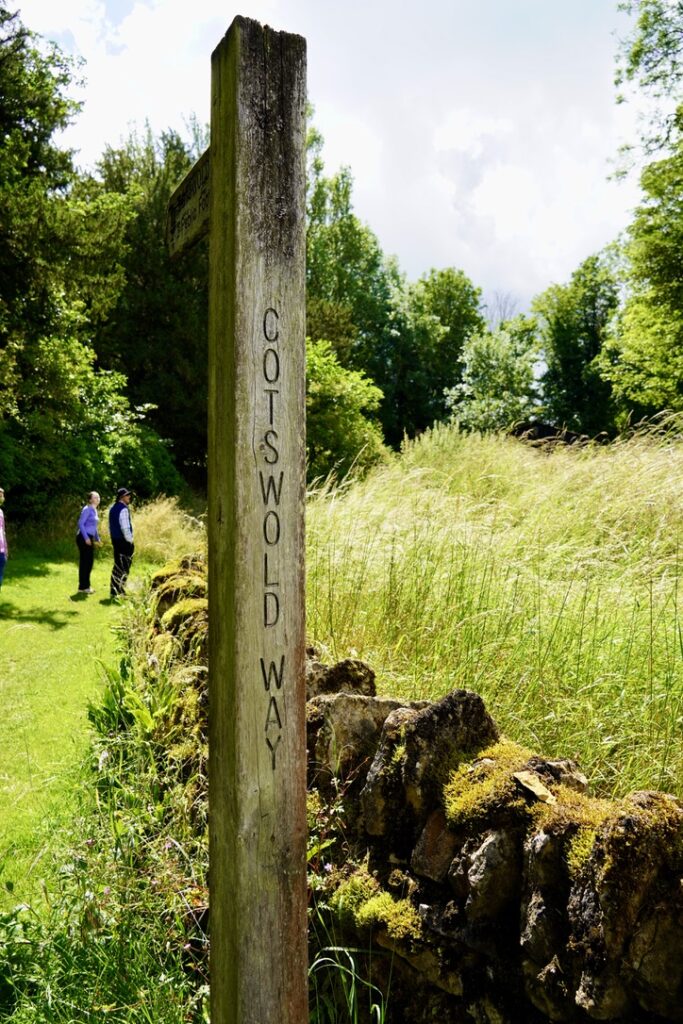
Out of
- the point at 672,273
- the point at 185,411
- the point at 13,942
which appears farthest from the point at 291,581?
the point at 185,411

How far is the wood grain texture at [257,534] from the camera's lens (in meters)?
1.84

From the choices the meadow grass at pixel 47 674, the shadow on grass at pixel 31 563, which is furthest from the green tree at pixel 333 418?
the shadow on grass at pixel 31 563

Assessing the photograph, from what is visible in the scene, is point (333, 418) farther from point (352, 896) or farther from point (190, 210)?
point (352, 896)

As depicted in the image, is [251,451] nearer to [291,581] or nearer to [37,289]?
[291,581]

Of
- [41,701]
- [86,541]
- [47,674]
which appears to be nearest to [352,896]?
[41,701]

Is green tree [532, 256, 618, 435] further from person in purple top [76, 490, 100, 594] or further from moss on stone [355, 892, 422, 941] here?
moss on stone [355, 892, 422, 941]

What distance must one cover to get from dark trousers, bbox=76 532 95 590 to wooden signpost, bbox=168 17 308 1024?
363 inches

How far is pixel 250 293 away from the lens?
1.86 metres

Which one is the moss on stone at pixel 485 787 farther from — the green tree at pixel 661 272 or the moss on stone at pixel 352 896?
the green tree at pixel 661 272

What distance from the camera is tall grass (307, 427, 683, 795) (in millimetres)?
2895

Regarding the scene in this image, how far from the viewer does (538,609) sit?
3.47 metres

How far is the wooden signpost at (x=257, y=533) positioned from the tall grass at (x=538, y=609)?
1.34m

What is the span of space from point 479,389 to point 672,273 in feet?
30.9

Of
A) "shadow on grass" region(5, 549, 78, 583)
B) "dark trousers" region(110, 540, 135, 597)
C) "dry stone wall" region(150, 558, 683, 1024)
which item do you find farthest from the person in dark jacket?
"dry stone wall" region(150, 558, 683, 1024)
